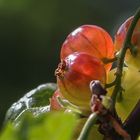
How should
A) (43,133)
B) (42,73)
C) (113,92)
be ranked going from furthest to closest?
1. (42,73)
2. (113,92)
3. (43,133)

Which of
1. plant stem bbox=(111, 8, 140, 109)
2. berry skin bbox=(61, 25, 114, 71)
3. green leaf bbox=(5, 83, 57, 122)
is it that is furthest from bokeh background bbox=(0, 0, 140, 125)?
plant stem bbox=(111, 8, 140, 109)

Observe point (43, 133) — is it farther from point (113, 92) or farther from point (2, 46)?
point (2, 46)

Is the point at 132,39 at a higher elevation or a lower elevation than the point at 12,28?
higher

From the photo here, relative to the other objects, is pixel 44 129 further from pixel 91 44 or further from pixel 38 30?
pixel 38 30

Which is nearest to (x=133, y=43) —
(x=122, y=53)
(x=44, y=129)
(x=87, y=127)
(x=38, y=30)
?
(x=122, y=53)

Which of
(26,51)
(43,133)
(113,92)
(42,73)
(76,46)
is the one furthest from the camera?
(26,51)

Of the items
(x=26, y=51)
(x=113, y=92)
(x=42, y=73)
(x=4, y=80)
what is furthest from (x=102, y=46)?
(x=26, y=51)
